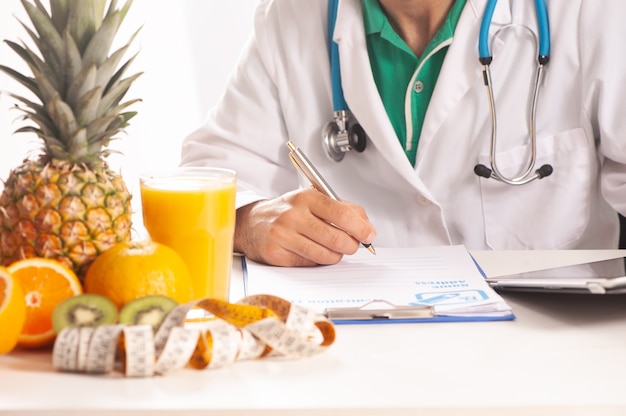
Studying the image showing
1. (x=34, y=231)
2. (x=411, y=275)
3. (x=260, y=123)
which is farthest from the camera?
(x=260, y=123)

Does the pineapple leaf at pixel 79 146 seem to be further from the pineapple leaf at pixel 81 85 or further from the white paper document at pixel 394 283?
the white paper document at pixel 394 283

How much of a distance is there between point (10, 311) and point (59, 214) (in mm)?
145

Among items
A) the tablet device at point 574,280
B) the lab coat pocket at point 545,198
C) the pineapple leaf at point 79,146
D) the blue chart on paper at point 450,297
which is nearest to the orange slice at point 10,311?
the pineapple leaf at point 79,146

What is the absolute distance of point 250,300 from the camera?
0.95 meters

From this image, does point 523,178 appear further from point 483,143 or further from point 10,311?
point 10,311

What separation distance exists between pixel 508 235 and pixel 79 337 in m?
→ 1.07

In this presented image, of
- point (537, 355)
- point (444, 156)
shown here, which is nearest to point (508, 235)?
point (444, 156)

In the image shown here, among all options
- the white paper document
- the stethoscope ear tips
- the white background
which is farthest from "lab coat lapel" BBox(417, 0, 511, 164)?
the white background

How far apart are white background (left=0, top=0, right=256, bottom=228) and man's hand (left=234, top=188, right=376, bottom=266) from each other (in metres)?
2.04

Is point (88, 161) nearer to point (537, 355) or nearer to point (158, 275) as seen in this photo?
point (158, 275)

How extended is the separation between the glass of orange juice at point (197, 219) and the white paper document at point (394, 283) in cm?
11

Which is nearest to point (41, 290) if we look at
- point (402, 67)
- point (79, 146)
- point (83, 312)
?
point (83, 312)

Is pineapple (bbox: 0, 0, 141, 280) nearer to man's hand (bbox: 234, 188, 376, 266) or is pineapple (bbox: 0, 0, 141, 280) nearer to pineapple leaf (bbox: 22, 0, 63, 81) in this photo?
pineapple leaf (bbox: 22, 0, 63, 81)

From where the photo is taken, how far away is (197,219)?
0.99 meters
